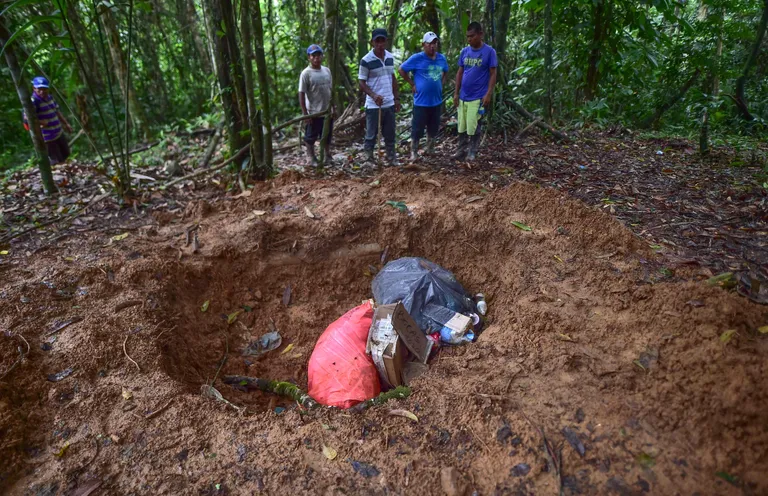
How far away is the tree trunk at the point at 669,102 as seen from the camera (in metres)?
7.30

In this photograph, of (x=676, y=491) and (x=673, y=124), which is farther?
(x=673, y=124)

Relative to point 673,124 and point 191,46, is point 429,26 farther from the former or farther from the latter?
point 191,46

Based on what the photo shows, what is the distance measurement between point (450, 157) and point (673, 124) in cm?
517

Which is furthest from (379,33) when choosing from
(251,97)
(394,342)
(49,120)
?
(49,120)

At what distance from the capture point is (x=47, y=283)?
297 cm

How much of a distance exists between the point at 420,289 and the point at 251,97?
2.64m

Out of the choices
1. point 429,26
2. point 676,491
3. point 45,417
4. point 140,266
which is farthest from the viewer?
point 429,26

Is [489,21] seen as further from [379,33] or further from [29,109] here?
[29,109]

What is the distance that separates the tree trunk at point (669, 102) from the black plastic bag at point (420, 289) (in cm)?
639

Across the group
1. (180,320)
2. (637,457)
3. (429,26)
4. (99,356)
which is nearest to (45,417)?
(99,356)

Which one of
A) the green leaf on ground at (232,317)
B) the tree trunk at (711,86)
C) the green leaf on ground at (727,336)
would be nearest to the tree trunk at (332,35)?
the green leaf on ground at (232,317)

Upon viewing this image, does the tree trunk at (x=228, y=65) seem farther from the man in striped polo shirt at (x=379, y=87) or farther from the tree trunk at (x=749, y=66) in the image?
the tree trunk at (x=749, y=66)

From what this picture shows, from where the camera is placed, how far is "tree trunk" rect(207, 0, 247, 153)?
13.3ft

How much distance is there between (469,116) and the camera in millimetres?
5055
